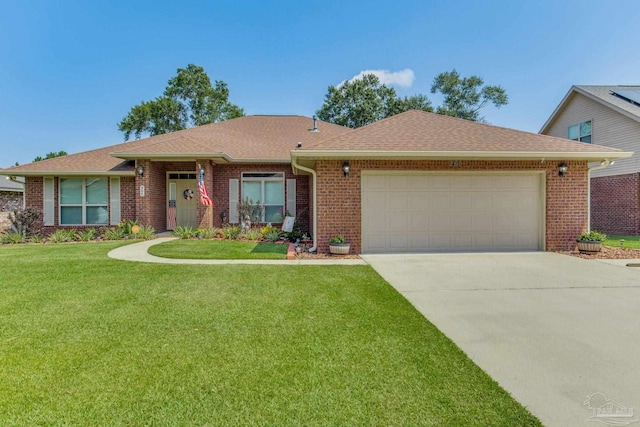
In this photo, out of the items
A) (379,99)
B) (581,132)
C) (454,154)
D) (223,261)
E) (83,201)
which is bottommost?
(223,261)

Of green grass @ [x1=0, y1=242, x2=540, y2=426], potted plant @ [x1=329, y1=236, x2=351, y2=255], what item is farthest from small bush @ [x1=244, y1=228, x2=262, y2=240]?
green grass @ [x1=0, y1=242, x2=540, y2=426]

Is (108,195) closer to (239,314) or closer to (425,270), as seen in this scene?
(239,314)

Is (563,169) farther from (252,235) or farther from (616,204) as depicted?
(252,235)

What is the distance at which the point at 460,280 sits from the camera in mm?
5914

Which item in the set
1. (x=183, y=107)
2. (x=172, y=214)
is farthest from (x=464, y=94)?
(x=172, y=214)

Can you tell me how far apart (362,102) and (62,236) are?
2463cm

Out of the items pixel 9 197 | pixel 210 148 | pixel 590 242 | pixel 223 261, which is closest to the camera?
pixel 223 261

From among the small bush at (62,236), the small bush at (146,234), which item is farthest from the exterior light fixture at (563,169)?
the small bush at (62,236)

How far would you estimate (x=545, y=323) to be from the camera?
3836 mm

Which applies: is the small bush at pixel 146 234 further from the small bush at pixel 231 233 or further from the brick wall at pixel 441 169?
the brick wall at pixel 441 169

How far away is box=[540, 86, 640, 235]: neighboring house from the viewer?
13969 mm

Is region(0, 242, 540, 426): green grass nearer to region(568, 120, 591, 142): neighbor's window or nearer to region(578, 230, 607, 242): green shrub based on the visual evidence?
region(578, 230, 607, 242): green shrub

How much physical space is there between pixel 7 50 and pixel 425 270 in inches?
885

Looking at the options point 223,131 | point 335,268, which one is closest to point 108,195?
point 223,131
